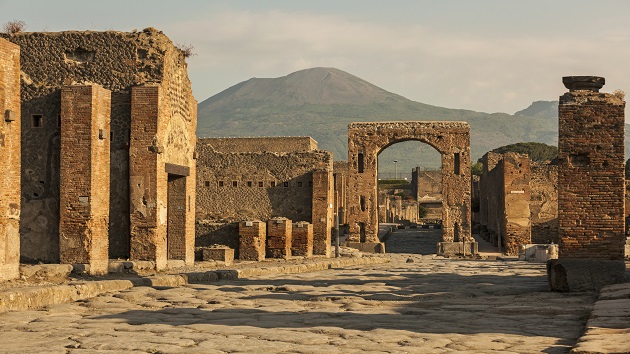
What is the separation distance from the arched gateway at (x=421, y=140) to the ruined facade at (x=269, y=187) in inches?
442

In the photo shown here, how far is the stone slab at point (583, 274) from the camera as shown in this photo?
465 inches

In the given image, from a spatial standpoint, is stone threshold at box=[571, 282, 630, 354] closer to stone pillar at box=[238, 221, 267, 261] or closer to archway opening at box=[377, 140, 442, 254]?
stone pillar at box=[238, 221, 267, 261]

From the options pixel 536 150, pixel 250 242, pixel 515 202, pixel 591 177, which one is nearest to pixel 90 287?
pixel 591 177

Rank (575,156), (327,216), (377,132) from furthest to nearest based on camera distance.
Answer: (377,132) < (327,216) < (575,156)

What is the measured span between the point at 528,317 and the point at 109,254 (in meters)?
9.53

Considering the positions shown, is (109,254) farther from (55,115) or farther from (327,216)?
(327,216)

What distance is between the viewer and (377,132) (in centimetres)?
3950

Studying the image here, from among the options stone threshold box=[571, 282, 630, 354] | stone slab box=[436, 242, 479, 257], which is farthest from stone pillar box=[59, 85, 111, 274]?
stone slab box=[436, 242, 479, 257]

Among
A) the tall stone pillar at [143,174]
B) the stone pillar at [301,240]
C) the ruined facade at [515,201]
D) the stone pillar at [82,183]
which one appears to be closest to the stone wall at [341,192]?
the ruined facade at [515,201]

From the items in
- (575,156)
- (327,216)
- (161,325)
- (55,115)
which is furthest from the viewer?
(327,216)

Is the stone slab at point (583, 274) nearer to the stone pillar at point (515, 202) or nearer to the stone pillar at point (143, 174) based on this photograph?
the stone pillar at point (143, 174)

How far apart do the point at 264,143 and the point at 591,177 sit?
4275 centimetres

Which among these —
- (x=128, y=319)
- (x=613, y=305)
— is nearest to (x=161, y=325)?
(x=128, y=319)

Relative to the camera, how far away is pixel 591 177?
1259 cm
